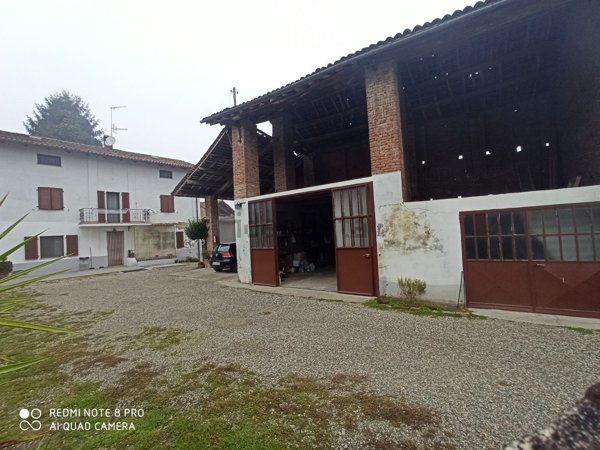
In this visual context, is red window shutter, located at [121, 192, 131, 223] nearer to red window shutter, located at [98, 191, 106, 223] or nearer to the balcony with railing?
the balcony with railing

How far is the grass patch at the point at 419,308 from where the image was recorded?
5689 mm

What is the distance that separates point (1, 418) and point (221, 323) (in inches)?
129

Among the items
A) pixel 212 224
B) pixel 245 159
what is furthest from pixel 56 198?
pixel 245 159

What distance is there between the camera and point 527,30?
6770 millimetres

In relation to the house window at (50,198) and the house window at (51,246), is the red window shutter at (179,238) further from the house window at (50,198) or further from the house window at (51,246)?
the house window at (50,198)

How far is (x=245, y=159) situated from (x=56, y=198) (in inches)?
621

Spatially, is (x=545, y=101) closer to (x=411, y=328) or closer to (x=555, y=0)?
(x=555, y=0)

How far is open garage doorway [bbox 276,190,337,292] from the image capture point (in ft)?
34.7

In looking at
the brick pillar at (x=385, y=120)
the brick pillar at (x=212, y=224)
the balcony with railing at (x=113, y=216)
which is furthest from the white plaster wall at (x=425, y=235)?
the balcony with railing at (x=113, y=216)

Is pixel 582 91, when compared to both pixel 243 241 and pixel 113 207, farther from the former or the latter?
pixel 113 207

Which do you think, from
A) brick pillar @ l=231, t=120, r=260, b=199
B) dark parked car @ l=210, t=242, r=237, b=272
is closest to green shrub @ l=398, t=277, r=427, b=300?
brick pillar @ l=231, t=120, r=260, b=199

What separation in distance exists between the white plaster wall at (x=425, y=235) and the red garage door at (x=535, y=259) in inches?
8.0

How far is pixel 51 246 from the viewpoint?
57.8 ft

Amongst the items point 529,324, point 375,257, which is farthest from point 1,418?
point 529,324
